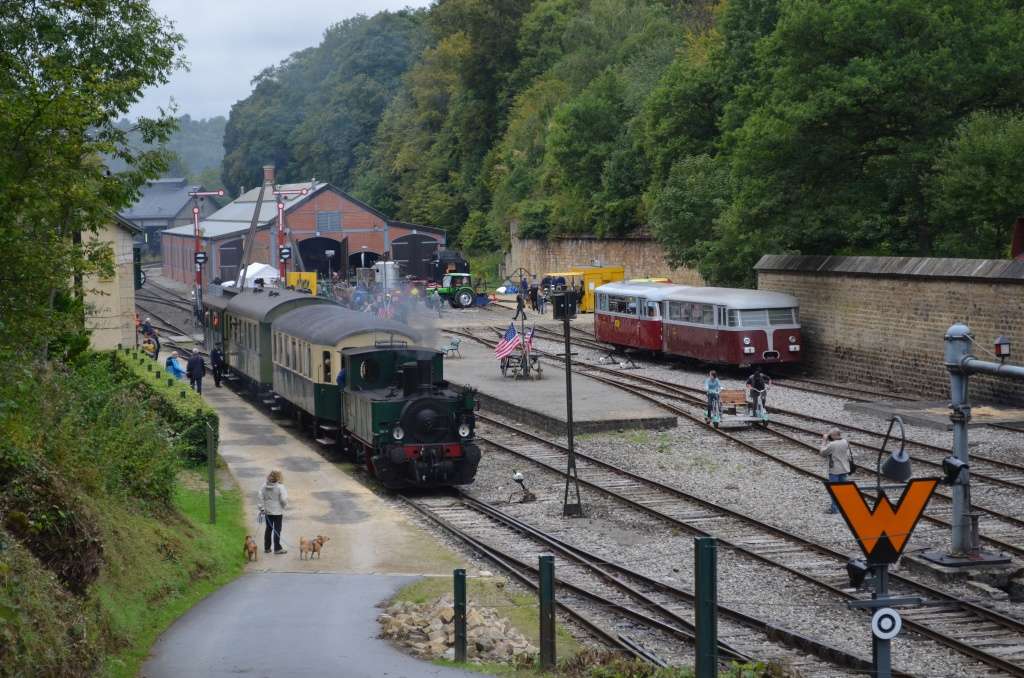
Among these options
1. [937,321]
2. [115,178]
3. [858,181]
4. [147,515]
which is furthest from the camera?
[858,181]

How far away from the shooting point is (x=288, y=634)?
43.9 ft

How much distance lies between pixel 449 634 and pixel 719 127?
1520 inches

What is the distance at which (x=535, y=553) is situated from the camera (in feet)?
61.0

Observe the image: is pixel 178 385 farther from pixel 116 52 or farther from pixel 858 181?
pixel 858 181

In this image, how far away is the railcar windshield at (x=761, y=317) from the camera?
36.0 m

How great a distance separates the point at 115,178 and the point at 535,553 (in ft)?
29.2

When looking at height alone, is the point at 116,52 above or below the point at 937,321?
above

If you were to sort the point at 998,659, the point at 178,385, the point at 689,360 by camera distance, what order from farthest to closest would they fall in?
the point at 689,360
the point at 178,385
the point at 998,659

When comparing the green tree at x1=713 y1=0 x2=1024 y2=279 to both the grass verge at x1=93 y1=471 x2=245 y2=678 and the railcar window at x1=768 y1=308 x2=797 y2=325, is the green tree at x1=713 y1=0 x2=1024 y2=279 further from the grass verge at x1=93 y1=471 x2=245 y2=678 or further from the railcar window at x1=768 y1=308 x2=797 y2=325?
the grass verge at x1=93 y1=471 x2=245 y2=678

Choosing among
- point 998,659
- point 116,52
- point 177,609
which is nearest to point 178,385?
point 116,52

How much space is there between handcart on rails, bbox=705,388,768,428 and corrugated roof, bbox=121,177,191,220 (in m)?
108

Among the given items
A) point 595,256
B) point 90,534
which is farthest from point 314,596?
point 595,256

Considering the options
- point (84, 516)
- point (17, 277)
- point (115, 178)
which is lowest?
point (84, 516)

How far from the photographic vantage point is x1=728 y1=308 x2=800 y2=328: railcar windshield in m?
36.0
